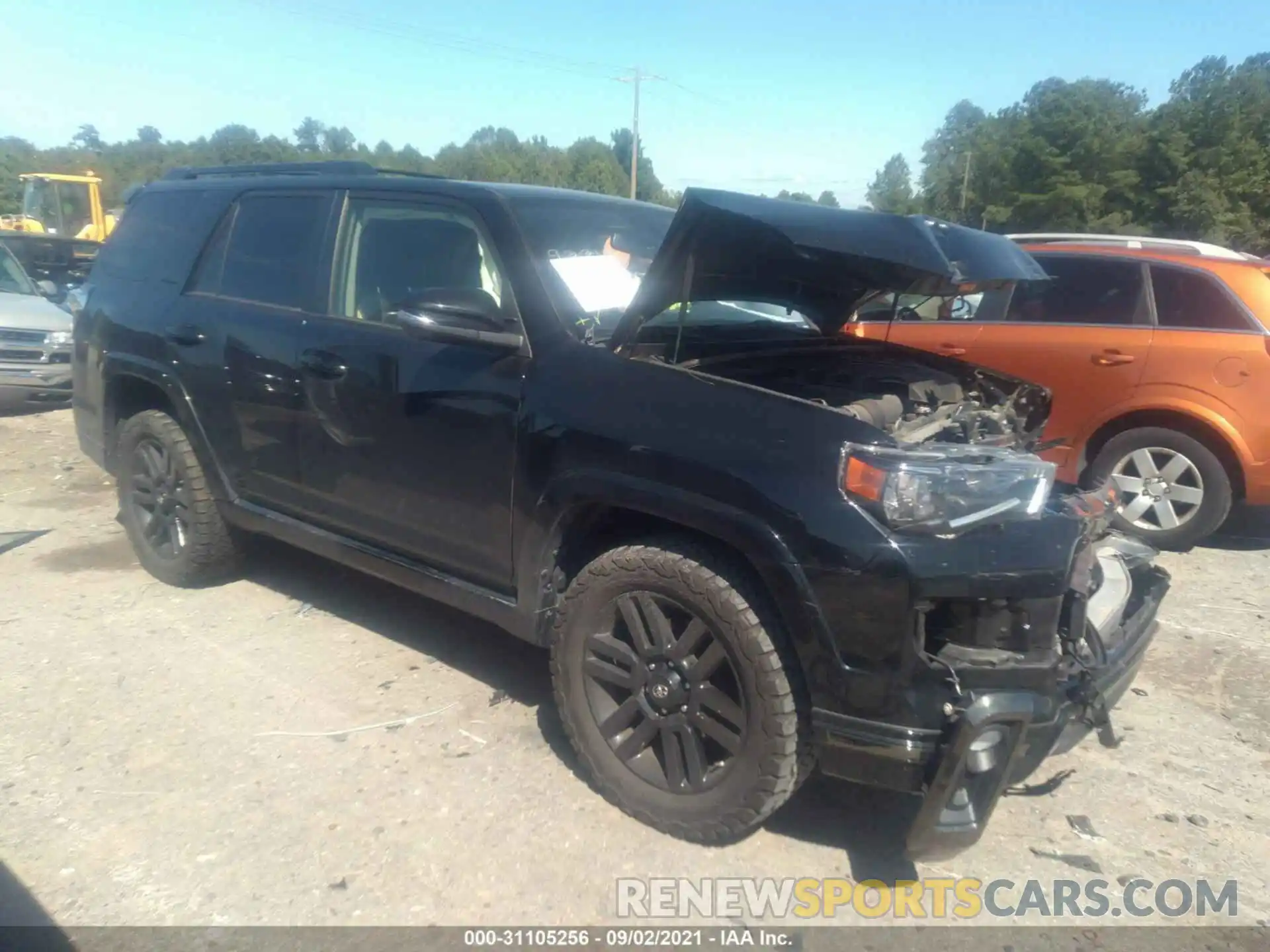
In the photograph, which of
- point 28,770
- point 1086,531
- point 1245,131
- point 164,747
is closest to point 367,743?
point 164,747

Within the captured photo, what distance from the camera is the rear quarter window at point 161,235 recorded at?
15.2 feet

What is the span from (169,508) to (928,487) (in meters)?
3.77

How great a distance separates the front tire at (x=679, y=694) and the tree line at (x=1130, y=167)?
36931mm

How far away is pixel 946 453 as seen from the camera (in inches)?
105

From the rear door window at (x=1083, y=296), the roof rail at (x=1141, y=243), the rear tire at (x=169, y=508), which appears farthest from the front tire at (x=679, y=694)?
the rear door window at (x=1083, y=296)

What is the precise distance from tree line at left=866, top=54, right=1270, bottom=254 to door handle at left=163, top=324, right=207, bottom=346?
35.9 metres

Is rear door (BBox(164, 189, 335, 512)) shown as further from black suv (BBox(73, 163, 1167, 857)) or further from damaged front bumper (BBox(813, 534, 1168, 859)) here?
damaged front bumper (BBox(813, 534, 1168, 859))

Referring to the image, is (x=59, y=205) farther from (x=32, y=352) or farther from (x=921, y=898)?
(x=921, y=898)

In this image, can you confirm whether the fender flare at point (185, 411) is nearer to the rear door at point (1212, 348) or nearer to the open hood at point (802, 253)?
the open hood at point (802, 253)

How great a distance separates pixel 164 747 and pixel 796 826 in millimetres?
2200

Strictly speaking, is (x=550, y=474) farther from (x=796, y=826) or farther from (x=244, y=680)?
(x=244, y=680)

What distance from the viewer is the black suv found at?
259 centimetres

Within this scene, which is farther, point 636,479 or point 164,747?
point 164,747

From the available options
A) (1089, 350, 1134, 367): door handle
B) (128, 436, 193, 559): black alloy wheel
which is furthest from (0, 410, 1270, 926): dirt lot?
(1089, 350, 1134, 367): door handle
